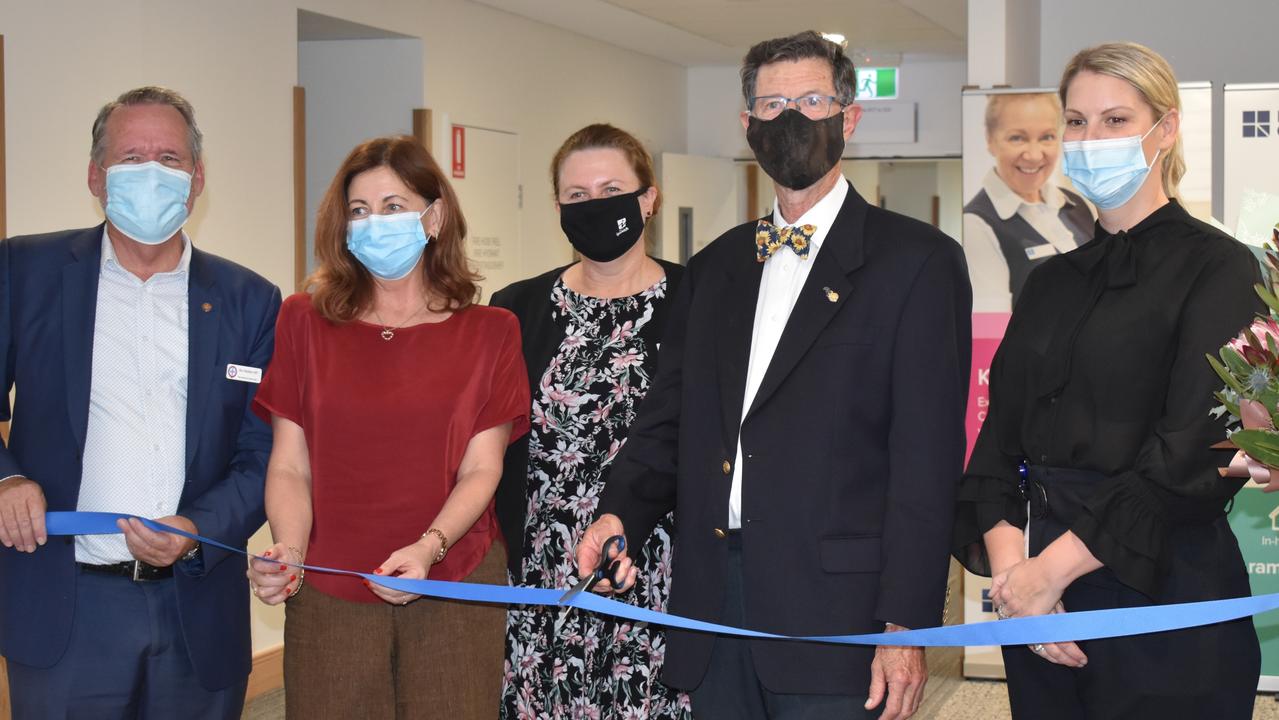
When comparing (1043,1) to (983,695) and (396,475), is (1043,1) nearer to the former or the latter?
(983,695)

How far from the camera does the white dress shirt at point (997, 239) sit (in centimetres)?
518

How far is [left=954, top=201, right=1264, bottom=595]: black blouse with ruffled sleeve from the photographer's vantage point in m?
2.18

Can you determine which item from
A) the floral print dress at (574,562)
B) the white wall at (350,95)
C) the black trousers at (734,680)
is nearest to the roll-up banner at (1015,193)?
the floral print dress at (574,562)

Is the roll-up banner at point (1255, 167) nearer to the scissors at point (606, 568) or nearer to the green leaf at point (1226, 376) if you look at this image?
the green leaf at point (1226, 376)

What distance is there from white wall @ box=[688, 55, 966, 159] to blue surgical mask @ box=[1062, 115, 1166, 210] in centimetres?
860

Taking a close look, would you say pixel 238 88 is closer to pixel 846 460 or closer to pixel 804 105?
pixel 804 105

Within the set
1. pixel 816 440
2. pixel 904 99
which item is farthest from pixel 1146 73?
pixel 904 99

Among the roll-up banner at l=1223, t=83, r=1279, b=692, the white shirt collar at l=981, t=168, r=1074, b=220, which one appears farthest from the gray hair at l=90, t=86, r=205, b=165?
the roll-up banner at l=1223, t=83, r=1279, b=692

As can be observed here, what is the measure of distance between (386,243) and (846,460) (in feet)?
3.70

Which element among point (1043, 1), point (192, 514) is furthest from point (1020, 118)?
point (192, 514)

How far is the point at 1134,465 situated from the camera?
2.23 meters

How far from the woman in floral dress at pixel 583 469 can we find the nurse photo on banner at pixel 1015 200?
2445mm

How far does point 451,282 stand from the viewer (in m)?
2.92

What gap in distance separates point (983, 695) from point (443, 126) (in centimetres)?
421
